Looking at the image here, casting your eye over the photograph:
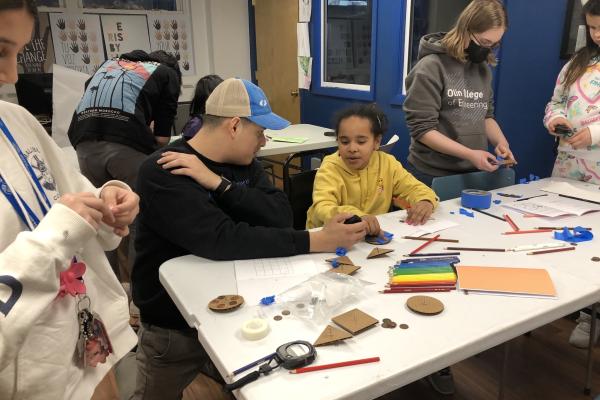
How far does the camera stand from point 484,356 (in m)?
2.21

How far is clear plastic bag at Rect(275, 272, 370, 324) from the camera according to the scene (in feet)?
3.46

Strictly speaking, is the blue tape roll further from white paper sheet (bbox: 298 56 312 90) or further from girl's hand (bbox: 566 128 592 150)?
white paper sheet (bbox: 298 56 312 90)

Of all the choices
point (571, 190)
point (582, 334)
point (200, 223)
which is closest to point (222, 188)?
point (200, 223)

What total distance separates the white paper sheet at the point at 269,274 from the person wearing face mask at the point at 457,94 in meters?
1.01

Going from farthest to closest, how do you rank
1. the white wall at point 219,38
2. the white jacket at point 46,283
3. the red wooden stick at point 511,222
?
the white wall at point 219,38
the red wooden stick at point 511,222
the white jacket at point 46,283

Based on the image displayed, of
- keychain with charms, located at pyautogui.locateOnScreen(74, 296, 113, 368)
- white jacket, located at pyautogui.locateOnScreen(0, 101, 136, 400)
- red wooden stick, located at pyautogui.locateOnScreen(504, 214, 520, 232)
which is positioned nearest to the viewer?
white jacket, located at pyautogui.locateOnScreen(0, 101, 136, 400)

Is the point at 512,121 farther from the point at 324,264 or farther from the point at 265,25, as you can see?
the point at 265,25

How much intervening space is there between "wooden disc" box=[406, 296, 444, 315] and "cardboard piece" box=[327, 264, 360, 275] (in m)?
0.20

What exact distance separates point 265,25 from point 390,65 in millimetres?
1890

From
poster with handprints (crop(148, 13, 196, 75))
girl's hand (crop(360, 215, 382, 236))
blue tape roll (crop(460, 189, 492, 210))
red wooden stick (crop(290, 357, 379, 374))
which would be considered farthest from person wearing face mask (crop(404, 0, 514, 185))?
poster with handprints (crop(148, 13, 196, 75))

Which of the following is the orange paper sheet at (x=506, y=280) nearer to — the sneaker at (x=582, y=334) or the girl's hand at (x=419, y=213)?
the girl's hand at (x=419, y=213)

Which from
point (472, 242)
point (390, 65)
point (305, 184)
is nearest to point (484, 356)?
point (472, 242)

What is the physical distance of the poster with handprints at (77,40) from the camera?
14.7 ft

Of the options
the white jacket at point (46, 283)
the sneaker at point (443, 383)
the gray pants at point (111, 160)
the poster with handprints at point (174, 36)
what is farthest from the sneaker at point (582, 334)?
the poster with handprints at point (174, 36)
